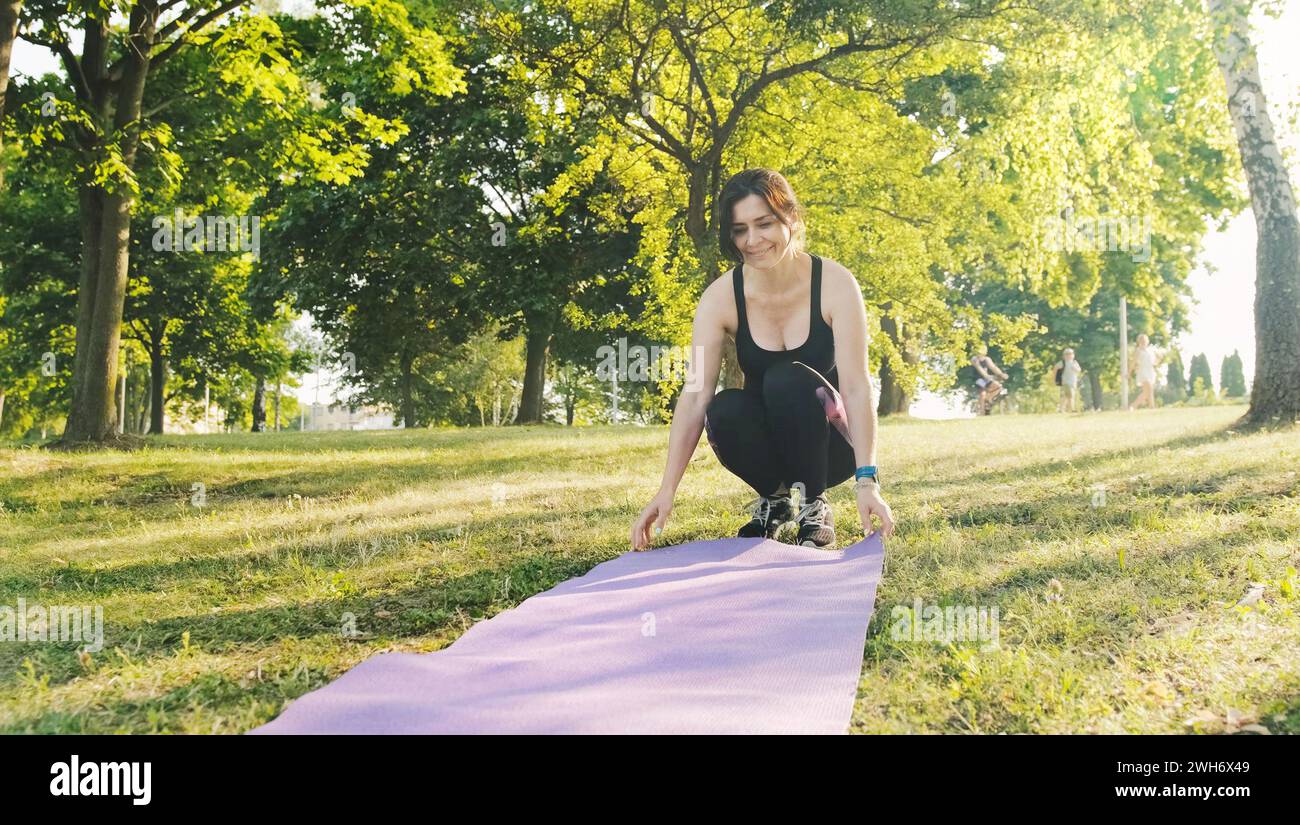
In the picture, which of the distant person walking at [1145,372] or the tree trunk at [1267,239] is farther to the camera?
the distant person walking at [1145,372]

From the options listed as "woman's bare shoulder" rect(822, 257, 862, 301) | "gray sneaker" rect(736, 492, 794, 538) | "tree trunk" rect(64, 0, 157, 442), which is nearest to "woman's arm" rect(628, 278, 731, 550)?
"woman's bare shoulder" rect(822, 257, 862, 301)

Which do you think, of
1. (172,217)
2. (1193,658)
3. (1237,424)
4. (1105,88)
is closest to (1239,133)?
(1105,88)

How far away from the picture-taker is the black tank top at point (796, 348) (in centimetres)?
519

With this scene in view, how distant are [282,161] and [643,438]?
716 cm

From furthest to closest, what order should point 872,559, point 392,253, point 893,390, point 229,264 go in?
point 229,264 → point 893,390 → point 392,253 → point 872,559

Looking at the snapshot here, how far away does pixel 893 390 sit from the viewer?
86.7ft

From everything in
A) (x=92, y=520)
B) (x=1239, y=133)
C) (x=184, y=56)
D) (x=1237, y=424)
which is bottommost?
(x=92, y=520)

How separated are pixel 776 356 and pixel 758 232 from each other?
814 mm

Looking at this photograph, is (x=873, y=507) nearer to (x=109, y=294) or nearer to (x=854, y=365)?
(x=854, y=365)

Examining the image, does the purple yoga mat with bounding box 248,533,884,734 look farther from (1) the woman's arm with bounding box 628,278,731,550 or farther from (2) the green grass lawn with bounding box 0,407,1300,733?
(1) the woman's arm with bounding box 628,278,731,550

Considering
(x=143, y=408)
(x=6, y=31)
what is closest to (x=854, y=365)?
(x=6, y=31)

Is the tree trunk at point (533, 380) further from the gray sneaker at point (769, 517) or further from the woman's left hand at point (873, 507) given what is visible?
the woman's left hand at point (873, 507)

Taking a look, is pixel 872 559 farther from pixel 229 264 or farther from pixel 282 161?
pixel 229 264

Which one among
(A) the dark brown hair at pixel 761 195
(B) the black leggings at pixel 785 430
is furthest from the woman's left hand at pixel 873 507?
(A) the dark brown hair at pixel 761 195
